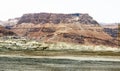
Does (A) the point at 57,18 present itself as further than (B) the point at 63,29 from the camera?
Yes

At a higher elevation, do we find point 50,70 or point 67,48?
point 50,70

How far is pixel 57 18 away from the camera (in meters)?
182

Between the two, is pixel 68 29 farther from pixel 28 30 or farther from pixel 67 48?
pixel 67 48

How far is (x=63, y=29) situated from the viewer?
163875 millimetres

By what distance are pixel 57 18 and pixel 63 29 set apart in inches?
728

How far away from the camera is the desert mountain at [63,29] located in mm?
156500

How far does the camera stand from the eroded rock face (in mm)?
178075

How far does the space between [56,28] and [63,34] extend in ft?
35.7

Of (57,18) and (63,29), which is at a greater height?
(57,18)

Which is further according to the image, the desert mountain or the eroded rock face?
the eroded rock face

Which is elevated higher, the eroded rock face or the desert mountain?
the eroded rock face

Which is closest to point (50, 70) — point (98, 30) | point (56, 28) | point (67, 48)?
point (67, 48)

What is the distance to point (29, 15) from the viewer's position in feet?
623

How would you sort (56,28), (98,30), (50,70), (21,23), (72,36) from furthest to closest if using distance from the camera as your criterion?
1. (21,23)
2. (98,30)
3. (56,28)
4. (72,36)
5. (50,70)
